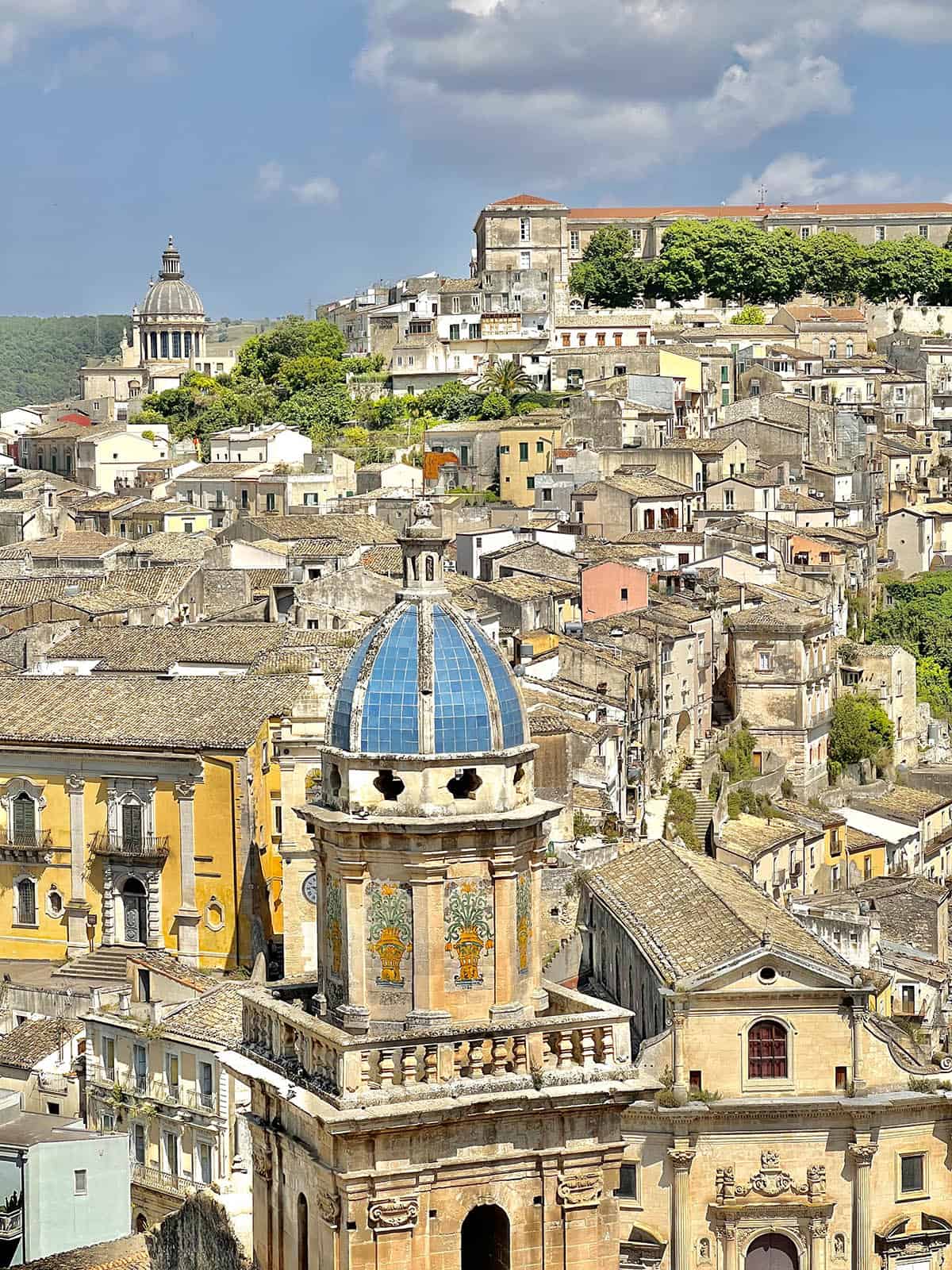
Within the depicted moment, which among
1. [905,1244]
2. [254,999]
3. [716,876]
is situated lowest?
[905,1244]

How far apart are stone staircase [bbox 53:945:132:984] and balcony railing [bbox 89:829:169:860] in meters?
1.64

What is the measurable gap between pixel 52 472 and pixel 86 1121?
66.5 metres

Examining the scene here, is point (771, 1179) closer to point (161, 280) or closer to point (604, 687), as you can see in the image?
point (604, 687)

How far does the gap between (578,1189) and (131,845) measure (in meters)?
28.6

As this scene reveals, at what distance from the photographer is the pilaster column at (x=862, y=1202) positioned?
31.8m

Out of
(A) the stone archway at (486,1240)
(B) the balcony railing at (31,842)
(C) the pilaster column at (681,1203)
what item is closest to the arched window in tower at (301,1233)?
Result: (A) the stone archway at (486,1240)

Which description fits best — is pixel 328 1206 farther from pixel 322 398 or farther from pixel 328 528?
pixel 322 398

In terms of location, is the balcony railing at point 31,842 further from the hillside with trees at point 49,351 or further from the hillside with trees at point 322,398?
the hillside with trees at point 49,351

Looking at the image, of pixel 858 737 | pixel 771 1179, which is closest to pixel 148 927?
pixel 771 1179

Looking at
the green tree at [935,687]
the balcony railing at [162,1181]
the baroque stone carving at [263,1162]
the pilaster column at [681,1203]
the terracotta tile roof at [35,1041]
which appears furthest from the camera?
the green tree at [935,687]

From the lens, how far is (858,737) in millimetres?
60281

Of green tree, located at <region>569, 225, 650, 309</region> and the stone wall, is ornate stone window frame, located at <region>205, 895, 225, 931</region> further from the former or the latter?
green tree, located at <region>569, 225, 650, 309</region>

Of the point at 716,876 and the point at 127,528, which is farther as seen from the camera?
the point at 127,528

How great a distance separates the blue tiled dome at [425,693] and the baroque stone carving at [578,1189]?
2552 mm
